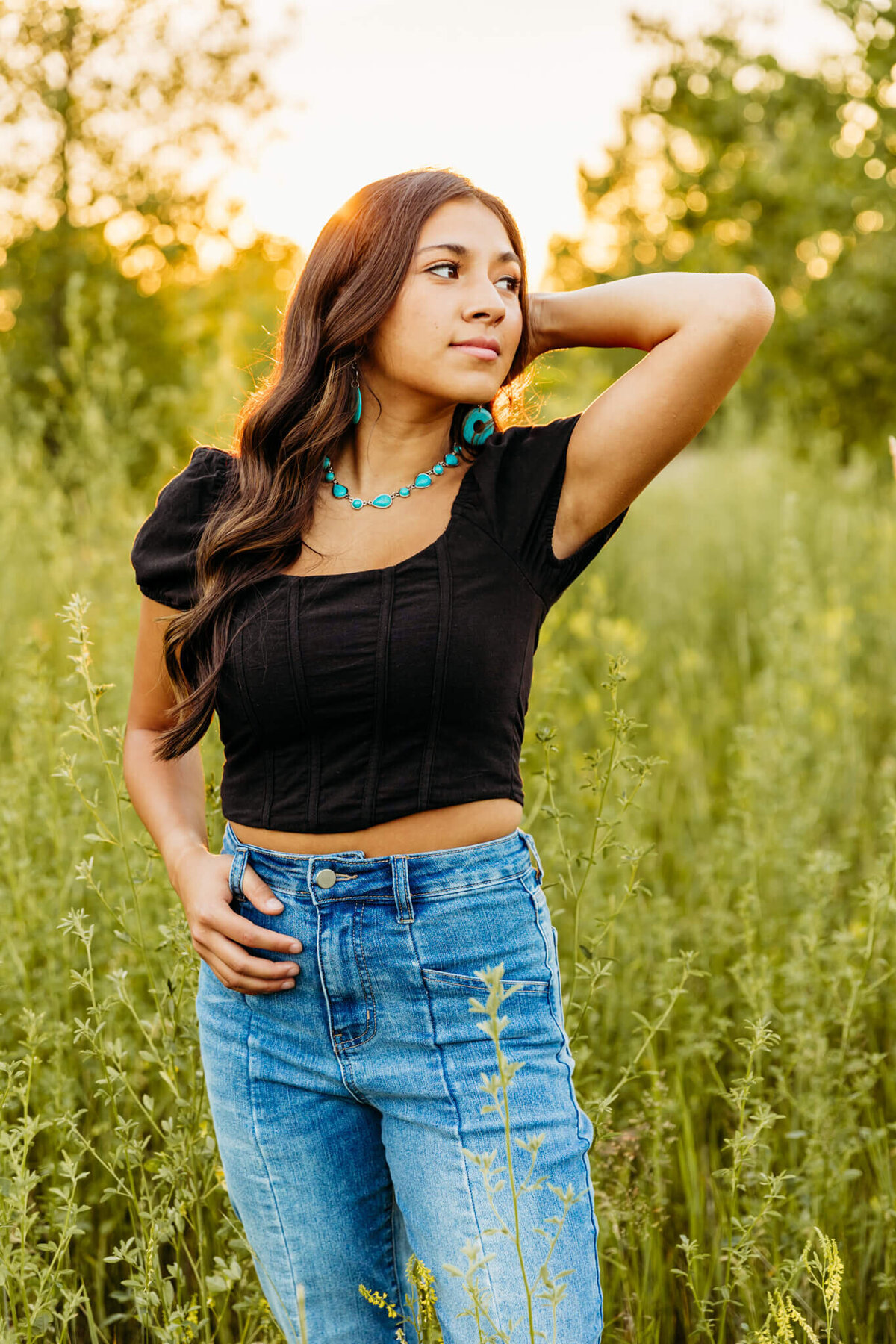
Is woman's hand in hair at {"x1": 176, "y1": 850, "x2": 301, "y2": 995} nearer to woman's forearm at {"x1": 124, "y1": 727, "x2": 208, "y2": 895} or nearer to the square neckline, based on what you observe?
woman's forearm at {"x1": 124, "y1": 727, "x2": 208, "y2": 895}

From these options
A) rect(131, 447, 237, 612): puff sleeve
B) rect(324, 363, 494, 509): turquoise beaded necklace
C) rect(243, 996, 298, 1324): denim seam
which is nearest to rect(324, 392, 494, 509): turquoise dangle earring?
Result: rect(324, 363, 494, 509): turquoise beaded necklace

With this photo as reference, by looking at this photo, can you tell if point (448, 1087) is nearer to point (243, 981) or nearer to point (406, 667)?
point (243, 981)

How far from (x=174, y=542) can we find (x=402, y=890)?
27.4 inches

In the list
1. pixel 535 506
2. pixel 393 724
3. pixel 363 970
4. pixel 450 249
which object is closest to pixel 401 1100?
pixel 363 970

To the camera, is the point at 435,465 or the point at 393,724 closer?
the point at 393,724

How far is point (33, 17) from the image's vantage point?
7.82 m

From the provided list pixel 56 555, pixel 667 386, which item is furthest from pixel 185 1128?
pixel 56 555

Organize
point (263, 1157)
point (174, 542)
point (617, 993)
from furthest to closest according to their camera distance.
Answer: point (617, 993), point (174, 542), point (263, 1157)

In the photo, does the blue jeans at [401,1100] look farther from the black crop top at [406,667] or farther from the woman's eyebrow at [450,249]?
the woman's eyebrow at [450,249]

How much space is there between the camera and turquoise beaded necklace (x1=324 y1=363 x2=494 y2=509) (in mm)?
1673

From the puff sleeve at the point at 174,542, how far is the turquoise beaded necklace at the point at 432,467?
0.21m

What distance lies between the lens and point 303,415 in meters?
1.77

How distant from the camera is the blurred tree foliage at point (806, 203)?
543 centimetres

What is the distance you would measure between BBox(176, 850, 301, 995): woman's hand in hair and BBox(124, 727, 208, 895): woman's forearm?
0.12m
